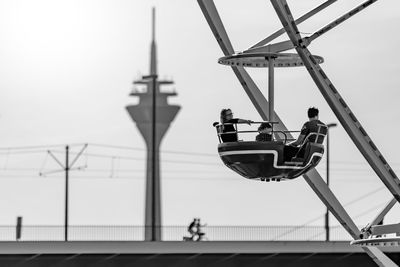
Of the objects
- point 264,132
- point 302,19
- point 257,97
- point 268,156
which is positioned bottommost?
point 268,156

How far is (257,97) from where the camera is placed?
46906 mm

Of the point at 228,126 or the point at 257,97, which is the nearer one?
the point at 228,126

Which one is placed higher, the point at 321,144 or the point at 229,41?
the point at 229,41

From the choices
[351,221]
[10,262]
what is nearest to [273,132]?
[351,221]

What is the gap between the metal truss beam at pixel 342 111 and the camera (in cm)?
4422

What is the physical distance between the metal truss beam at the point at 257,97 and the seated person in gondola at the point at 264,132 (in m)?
1.22

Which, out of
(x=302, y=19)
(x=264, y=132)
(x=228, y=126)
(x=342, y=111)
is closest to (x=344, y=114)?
(x=342, y=111)

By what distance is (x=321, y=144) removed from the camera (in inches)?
1784

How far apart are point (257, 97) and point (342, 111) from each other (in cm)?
326

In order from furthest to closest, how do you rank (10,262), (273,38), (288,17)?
(10,262) < (273,38) < (288,17)

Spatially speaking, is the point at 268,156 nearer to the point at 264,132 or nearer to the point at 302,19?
the point at 264,132

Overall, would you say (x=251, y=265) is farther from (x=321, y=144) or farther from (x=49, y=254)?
(x=321, y=144)

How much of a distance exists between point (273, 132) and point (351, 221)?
16.2 feet

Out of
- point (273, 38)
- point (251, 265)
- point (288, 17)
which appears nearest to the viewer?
point (288, 17)
